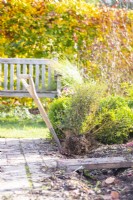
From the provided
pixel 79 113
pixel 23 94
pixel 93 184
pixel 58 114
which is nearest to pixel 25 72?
pixel 23 94

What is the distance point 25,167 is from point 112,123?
1.30m

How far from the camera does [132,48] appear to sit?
9469mm

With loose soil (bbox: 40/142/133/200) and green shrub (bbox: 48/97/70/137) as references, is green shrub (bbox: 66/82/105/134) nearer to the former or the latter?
green shrub (bbox: 48/97/70/137)

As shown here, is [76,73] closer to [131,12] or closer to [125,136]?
[125,136]

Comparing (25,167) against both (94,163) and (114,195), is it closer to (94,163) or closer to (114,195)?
(94,163)

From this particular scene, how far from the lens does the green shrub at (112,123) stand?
5207 millimetres

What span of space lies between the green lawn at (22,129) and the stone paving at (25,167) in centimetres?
46

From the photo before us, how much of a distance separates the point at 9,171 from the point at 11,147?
49.4 inches

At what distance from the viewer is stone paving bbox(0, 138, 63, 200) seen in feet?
11.4

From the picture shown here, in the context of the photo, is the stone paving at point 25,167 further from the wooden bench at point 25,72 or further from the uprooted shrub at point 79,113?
the wooden bench at point 25,72

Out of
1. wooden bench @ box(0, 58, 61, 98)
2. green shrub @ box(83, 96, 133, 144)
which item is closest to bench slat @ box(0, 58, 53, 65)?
wooden bench @ box(0, 58, 61, 98)

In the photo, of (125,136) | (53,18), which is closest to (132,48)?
(53,18)

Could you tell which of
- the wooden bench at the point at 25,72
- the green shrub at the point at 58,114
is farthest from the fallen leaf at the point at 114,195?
the wooden bench at the point at 25,72

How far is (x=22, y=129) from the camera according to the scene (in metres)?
7.08
